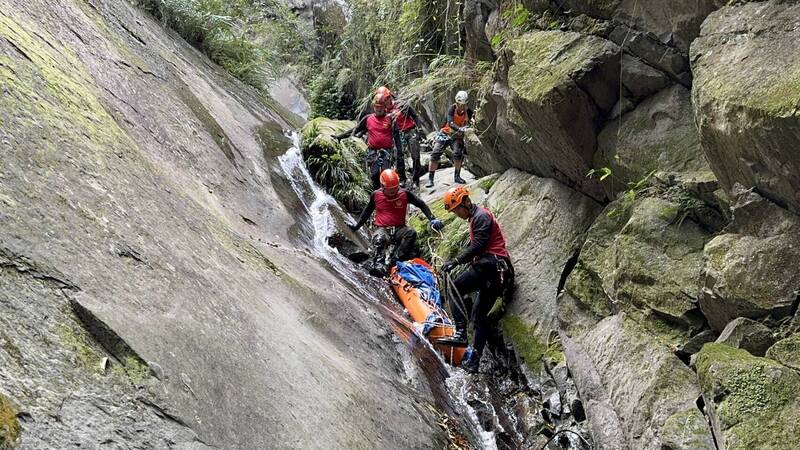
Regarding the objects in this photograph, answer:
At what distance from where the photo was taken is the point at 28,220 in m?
3.64

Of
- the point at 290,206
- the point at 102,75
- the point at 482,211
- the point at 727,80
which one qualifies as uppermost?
the point at 727,80

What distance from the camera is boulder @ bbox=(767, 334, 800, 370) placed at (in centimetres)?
423

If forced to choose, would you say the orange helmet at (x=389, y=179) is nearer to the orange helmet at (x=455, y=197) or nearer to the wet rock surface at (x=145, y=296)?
the orange helmet at (x=455, y=197)

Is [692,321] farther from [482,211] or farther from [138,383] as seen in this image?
[138,383]

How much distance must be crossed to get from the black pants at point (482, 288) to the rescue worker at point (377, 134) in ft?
14.5

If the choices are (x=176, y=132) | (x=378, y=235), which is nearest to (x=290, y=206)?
(x=378, y=235)

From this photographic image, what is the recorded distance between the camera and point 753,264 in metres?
4.79

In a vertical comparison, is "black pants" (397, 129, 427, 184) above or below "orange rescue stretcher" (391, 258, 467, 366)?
above

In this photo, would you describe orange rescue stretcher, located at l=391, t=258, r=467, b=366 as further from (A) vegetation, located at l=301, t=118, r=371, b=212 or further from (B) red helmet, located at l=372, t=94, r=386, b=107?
(B) red helmet, located at l=372, t=94, r=386, b=107

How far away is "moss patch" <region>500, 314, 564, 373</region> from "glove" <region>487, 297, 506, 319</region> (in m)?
0.12

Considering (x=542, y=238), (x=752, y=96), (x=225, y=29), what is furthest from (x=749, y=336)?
(x=225, y=29)

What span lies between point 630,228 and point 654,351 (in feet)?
4.76

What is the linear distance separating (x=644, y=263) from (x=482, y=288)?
240 centimetres

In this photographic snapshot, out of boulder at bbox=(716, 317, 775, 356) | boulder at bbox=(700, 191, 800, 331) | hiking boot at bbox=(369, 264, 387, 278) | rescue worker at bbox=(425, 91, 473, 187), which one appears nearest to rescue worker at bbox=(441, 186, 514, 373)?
hiking boot at bbox=(369, 264, 387, 278)
